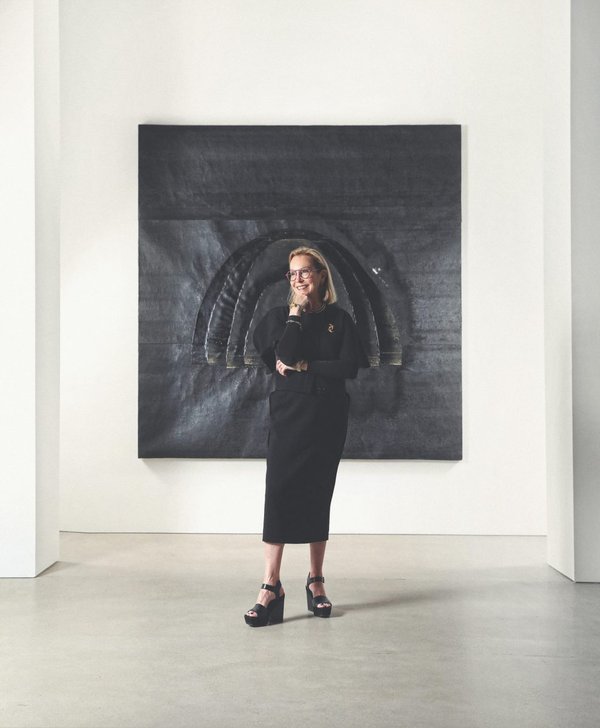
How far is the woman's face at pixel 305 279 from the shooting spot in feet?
13.9

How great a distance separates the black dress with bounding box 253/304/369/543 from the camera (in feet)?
13.7

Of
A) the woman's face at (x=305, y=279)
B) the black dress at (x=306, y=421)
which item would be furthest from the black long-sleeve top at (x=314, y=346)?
the woman's face at (x=305, y=279)

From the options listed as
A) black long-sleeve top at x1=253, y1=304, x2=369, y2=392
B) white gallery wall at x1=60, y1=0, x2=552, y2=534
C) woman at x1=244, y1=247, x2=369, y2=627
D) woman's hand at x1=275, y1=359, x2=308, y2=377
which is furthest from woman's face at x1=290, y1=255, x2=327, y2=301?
white gallery wall at x1=60, y1=0, x2=552, y2=534

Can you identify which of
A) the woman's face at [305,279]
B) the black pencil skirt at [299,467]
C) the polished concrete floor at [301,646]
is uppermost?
the woman's face at [305,279]

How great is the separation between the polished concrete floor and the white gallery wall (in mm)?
874

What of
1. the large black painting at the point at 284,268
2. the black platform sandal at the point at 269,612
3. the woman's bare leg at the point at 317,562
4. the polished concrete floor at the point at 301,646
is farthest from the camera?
the large black painting at the point at 284,268

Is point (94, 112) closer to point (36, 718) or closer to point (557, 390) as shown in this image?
point (557, 390)

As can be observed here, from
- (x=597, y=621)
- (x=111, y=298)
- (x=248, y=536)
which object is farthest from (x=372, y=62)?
(x=597, y=621)

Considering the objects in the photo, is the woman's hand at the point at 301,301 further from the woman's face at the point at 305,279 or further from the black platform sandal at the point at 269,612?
the black platform sandal at the point at 269,612

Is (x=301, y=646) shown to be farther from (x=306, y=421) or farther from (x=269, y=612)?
(x=306, y=421)

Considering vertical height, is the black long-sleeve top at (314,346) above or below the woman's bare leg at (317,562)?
above

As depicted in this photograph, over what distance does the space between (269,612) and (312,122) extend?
3.80 meters

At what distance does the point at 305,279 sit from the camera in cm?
425

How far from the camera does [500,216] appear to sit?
658cm
